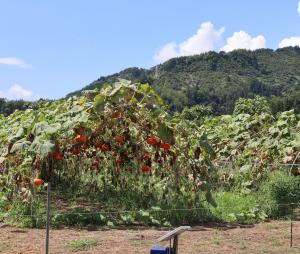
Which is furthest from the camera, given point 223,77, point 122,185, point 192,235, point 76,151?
point 223,77

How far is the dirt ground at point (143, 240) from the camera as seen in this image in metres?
6.21

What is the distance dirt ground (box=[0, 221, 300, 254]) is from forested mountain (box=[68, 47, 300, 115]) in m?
79.8

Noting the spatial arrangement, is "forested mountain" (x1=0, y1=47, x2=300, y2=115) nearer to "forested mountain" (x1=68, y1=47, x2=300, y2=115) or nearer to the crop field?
"forested mountain" (x1=68, y1=47, x2=300, y2=115)

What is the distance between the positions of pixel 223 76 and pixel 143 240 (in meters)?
113

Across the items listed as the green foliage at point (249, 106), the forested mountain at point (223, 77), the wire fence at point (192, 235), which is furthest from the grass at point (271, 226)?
the forested mountain at point (223, 77)

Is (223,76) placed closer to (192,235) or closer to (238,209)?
(238,209)

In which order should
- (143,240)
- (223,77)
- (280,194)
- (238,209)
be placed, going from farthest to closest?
(223,77) < (280,194) < (238,209) < (143,240)

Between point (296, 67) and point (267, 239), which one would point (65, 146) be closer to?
point (267, 239)

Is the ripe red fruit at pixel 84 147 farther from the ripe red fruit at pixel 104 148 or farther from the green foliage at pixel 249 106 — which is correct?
the green foliage at pixel 249 106

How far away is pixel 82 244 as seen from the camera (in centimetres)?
633

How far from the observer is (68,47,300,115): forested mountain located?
98119mm

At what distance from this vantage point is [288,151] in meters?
10.9

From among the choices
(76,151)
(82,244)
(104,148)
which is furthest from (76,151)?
(82,244)

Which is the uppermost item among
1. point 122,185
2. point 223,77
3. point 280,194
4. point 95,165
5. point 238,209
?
point 223,77
